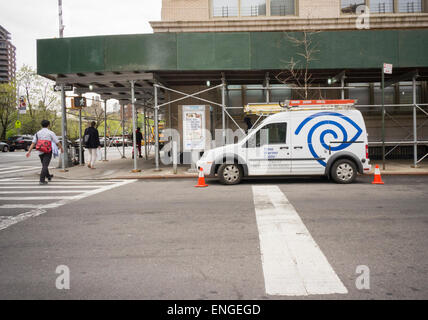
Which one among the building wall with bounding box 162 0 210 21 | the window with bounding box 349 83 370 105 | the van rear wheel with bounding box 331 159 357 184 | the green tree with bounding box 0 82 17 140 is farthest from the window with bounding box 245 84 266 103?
the green tree with bounding box 0 82 17 140

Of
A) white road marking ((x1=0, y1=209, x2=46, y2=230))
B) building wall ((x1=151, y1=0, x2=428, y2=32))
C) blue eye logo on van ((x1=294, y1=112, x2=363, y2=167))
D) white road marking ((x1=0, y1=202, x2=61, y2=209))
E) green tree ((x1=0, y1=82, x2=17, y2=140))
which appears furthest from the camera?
green tree ((x1=0, y1=82, x2=17, y2=140))

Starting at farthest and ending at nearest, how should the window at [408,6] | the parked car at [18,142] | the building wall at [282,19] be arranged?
the parked car at [18,142] < the window at [408,6] < the building wall at [282,19]

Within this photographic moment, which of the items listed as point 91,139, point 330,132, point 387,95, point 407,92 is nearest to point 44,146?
point 91,139

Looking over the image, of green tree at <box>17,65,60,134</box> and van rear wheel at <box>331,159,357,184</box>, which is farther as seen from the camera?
green tree at <box>17,65,60,134</box>

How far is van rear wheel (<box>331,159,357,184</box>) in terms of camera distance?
34.8 ft

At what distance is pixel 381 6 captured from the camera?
1791 cm

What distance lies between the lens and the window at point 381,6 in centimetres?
1789

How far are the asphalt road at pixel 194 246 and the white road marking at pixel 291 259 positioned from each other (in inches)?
4.1

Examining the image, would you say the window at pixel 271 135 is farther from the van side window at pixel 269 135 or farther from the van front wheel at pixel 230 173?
the van front wheel at pixel 230 173

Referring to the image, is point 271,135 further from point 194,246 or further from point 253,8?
point 253,8

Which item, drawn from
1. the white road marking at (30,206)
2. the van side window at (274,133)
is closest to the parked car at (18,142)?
the white road marking at (30,206)

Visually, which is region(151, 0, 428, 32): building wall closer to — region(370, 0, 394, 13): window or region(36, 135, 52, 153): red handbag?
region(370, 0, 394, 13): window

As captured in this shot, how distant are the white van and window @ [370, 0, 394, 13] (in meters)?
9.91
